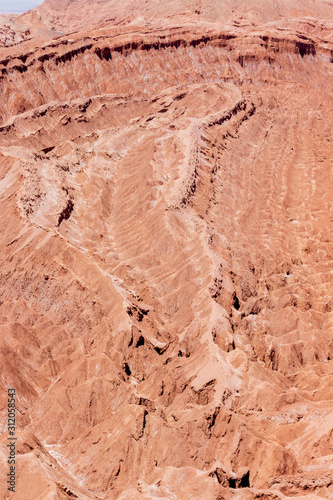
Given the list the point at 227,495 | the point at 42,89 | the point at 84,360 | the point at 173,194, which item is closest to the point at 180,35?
the point at 42,89

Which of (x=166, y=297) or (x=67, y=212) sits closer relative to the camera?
(x=166, y=297)

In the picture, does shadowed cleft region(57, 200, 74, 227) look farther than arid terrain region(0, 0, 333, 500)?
Yes

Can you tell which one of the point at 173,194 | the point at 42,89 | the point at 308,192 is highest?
the point at 42,89

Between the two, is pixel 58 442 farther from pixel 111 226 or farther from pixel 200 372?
pixel 111 226

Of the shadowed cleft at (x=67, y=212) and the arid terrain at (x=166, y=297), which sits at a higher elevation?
the shadowed cleft at (x=67, y=212)

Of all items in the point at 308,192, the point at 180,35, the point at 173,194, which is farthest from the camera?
the point at 180,35

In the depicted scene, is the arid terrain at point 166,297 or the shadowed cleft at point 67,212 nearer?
the arid terrain at point 166,297

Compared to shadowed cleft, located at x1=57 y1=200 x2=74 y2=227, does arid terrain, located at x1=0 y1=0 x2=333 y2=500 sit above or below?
below

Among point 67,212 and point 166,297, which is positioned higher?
point 67,212
